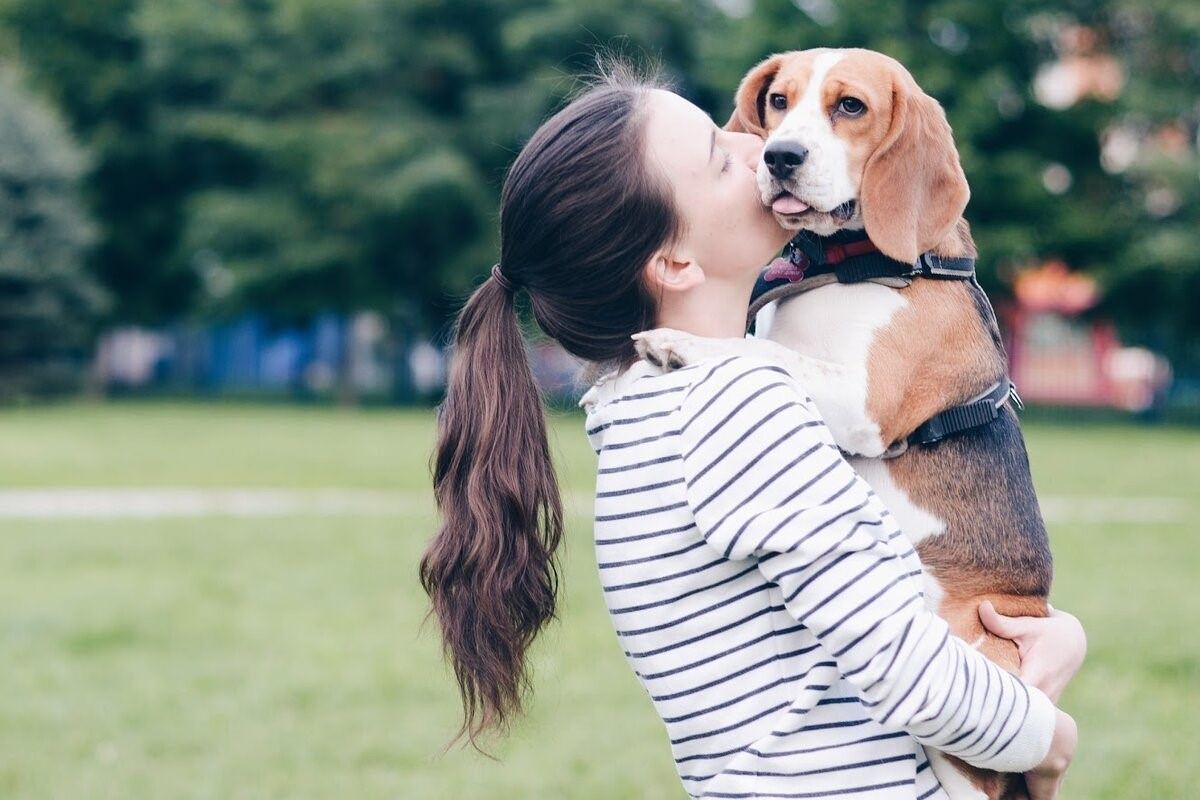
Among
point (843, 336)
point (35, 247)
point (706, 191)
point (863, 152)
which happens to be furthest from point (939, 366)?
point (35, 247)

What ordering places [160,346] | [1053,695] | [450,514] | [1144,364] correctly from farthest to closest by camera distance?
[160,346], [1144,364], [450,514], [1053,695]

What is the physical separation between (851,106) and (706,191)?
0.93 metres

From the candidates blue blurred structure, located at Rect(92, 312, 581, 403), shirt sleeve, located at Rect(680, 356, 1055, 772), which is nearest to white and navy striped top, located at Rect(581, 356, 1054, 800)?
shirt sleeve, located at Rect(680, 356, 1055, 772)

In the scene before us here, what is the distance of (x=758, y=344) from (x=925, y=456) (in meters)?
0.42

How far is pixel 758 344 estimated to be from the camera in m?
2.71

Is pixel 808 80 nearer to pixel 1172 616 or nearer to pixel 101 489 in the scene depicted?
pixel 1172 616

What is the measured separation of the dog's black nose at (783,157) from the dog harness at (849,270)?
18cm

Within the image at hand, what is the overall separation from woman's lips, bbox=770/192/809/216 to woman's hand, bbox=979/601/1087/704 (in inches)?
32.0

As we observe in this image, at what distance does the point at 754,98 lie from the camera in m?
3.42

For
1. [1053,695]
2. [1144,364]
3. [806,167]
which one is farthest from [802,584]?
Answer: [1144,364]

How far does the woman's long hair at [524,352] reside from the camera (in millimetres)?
2340

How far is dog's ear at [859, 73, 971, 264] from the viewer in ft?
9.59

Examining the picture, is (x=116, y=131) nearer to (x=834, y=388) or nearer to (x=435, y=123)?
(x=435, y=123)

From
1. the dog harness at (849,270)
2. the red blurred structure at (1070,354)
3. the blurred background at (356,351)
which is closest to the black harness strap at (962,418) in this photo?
the dog harness at (849,270)
